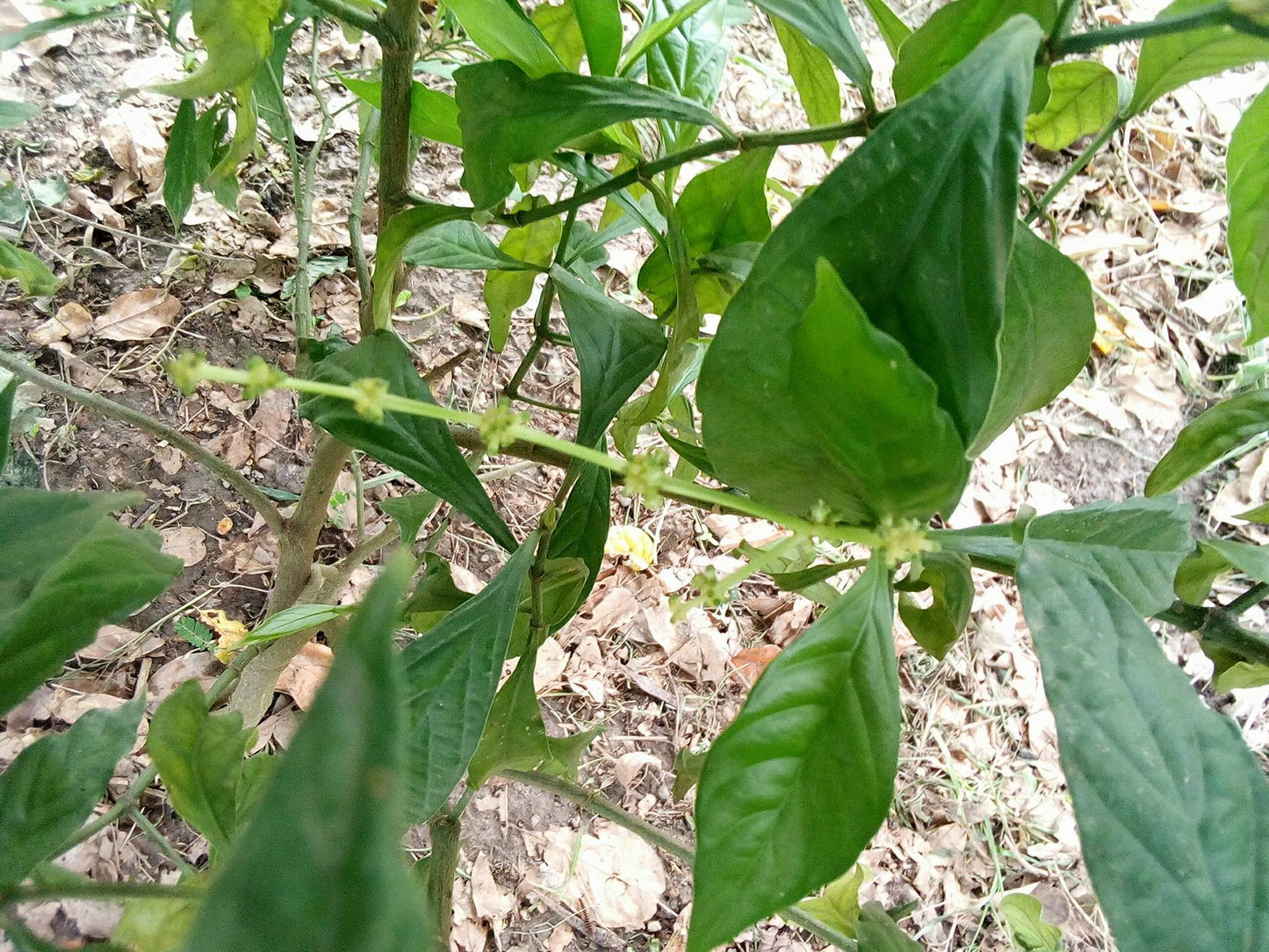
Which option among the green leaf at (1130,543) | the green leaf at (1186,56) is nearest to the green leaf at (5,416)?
the green leaf at (1130,543)

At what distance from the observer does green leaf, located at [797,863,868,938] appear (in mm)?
686

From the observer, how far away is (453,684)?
48cm

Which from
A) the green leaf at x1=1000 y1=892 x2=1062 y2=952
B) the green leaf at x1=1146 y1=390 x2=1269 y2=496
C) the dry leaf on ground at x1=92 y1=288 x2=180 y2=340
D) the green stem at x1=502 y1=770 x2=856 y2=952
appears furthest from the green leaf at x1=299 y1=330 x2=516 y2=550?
the dry leaf on ground at x1=92 y1=288 x2=180 y2=340

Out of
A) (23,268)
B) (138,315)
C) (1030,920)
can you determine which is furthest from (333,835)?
(138,315)

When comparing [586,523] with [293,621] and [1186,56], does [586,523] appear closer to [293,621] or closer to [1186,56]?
[293,621]

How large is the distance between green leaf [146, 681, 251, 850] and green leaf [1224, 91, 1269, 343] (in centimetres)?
60

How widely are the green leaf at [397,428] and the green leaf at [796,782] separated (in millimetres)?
263

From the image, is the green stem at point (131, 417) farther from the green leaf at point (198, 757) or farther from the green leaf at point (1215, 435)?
the green leaf at point (1215, 435)

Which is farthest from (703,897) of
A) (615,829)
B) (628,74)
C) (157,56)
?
(157,56)

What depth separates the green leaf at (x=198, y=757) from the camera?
1.33 ft

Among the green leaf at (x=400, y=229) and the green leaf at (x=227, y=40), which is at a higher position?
the green leaf at (x=400, y=229)

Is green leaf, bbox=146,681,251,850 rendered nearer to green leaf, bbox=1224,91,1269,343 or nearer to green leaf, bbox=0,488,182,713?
green leaf, bbox=0,488,182,713

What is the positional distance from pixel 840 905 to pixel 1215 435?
18.7 inches

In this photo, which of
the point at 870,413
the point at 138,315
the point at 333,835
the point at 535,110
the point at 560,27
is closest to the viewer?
the point at 333,835
